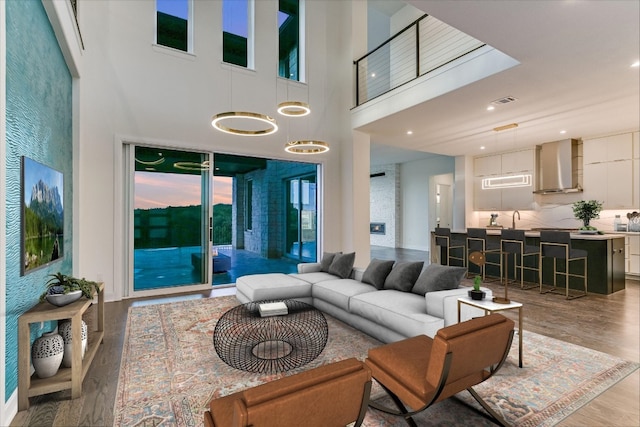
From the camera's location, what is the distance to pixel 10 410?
2137 millimetres

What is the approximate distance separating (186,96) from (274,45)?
2.21 m

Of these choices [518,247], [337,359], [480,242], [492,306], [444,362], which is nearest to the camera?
[444,362]

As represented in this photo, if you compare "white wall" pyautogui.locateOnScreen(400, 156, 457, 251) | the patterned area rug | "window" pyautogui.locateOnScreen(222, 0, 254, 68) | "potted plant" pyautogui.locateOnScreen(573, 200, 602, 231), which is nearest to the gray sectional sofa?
the patterned area rug

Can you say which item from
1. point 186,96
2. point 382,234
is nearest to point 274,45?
point 186,96

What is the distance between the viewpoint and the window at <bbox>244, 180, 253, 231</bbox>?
7.63 meters

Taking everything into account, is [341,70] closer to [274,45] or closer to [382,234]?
[274,45]

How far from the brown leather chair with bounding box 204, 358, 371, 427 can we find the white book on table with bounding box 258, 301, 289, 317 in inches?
68.8

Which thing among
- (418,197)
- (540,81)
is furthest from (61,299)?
(418,197)

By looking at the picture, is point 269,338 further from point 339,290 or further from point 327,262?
point 327,262

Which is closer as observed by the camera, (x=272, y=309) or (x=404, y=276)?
(x=272, y=309)

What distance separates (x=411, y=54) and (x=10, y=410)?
847 centimetres

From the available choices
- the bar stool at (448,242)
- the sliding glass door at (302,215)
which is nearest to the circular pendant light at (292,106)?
the sliding glass door at (302,215)

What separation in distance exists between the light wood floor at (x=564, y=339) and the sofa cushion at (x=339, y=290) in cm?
199

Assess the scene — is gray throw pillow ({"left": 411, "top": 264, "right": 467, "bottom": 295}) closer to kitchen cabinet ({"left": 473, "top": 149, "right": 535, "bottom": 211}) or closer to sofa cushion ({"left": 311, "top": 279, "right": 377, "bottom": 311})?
sofa cushion ({"left": 311, "top": 279, "right": 377, "bottom": 311})
